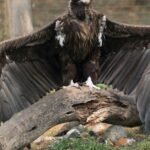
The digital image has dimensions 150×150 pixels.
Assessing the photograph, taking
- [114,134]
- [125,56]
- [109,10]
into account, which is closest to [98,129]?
[114,134]

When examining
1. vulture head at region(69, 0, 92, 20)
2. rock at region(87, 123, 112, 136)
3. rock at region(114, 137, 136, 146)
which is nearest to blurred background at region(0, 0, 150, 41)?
rock at region(87, 123, 112, 136)

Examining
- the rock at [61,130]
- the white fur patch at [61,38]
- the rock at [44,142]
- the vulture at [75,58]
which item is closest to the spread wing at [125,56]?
the vulture at [75,58]

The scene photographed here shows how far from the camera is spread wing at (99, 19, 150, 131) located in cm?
777

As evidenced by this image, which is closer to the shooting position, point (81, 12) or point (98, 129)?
point (81, 12)

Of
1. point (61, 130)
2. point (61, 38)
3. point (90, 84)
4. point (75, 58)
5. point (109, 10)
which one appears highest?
point (61, 38)

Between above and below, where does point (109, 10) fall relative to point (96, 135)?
above

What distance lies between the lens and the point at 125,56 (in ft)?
26.4

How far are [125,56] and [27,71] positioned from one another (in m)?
1.12

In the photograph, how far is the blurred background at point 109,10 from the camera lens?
40.2 feet

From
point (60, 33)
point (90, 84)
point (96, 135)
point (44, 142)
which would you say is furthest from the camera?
point (96, 135)

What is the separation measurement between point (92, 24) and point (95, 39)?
0.17 metres

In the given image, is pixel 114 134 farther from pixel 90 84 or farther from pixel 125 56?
pixel 90 84

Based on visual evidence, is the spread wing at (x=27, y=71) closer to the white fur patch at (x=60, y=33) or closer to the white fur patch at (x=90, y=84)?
the white fur patch at (x=60, y=33)

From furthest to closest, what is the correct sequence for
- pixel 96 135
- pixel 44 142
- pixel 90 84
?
pixel 96 135, pixel 44 142, pixel 90 84
